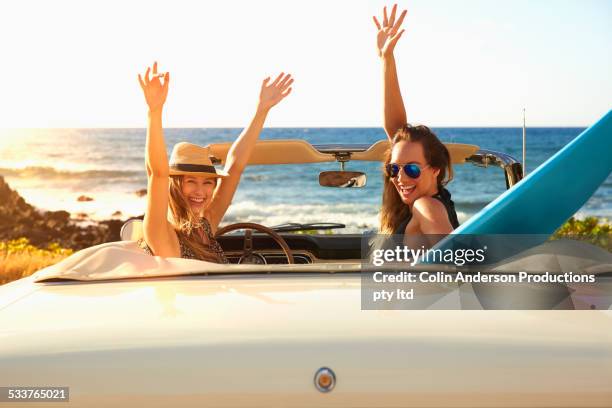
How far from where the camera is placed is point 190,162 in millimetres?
3830

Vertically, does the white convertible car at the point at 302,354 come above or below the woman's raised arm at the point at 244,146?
below

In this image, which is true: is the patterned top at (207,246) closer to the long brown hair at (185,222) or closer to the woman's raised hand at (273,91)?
the long brown hair at (185,222)

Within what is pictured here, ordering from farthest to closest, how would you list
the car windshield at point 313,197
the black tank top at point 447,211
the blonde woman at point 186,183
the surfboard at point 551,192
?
the car windshield at point 313,197 < the blonde woman at point 186,183 < the black tank top at point 447,211 < the surfboard at point 551,192

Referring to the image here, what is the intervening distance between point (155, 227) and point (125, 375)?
56.2 inches

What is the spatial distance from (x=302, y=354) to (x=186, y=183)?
199cm

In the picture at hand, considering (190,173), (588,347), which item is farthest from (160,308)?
(190,173)

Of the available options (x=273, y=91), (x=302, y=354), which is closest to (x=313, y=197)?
(x=273, y=91)

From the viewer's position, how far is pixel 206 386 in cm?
191

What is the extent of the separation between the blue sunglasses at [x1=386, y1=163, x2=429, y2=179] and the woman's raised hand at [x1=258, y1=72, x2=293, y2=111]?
4.24ft

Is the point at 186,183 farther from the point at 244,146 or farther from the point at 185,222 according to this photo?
the point at 244,146

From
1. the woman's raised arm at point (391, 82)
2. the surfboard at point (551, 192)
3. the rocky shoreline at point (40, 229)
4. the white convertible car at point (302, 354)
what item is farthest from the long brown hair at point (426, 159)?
the rocky shoreline at point (40, 229)

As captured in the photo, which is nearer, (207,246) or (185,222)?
(185,222)

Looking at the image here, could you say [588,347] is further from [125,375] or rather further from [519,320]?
[125,375]

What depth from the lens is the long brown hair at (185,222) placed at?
3.64 meters
